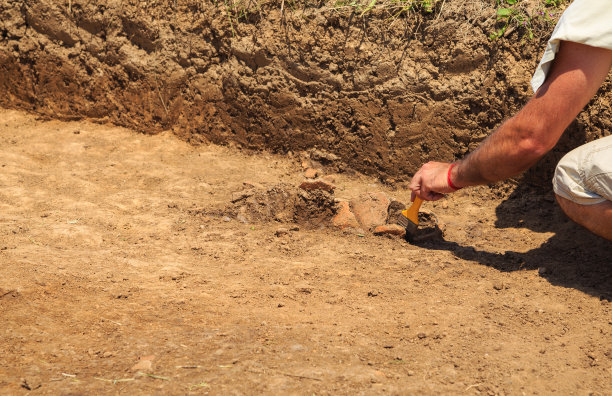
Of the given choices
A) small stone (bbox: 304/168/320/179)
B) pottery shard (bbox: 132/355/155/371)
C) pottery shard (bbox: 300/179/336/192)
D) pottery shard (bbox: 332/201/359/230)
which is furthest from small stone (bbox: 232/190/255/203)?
pottery shard (bbox: 132/355/155/371)

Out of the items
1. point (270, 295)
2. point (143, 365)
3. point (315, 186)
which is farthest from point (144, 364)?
point (315, 186)

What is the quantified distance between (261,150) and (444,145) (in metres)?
1.30

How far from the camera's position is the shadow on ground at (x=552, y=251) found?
9.44 feet

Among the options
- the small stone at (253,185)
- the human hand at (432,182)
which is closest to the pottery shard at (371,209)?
the human hand at (432,182)

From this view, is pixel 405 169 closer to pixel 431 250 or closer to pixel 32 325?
pixel 431 250

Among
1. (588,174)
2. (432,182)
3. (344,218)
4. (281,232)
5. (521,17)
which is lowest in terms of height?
(281,232)

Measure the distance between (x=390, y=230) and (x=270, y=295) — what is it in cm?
100

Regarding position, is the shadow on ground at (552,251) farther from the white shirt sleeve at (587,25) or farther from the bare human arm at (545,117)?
the white shirt sleeve at (587,25)

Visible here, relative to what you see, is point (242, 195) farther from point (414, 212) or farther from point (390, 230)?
point (414, 212)

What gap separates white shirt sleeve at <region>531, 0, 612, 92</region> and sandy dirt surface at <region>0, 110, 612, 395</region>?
107cm

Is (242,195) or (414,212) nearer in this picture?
(414,212)

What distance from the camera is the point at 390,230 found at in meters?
3.41

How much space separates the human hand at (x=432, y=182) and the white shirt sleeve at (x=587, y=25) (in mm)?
736

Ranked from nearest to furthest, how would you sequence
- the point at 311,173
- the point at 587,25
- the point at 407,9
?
the point at 587,25
the point at 407,9
the point at 311,173
